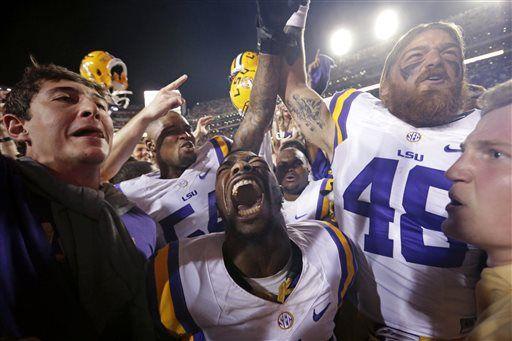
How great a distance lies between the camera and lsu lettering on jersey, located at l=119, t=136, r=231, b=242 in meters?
1.37

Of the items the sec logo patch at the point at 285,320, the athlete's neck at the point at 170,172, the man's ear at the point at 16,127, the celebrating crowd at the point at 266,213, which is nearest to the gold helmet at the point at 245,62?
the celebrating crowd at the point at 266,213

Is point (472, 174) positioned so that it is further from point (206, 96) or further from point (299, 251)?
point (206, 96)

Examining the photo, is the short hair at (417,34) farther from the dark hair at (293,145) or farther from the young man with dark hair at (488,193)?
the dark hair at (293,145)

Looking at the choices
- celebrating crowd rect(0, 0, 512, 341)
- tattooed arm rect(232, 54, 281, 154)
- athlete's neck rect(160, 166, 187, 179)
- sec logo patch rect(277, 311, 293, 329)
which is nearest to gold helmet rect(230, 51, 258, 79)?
celebrating crowd rect(0, 0, 512, 341)

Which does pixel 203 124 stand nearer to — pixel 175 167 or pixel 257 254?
pixel 175 167

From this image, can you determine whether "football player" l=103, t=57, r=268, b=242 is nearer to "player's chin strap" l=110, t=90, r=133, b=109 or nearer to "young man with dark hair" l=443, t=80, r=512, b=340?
"player's chin strap" l=110, t=90, r=133, b=109

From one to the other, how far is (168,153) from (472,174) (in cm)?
121

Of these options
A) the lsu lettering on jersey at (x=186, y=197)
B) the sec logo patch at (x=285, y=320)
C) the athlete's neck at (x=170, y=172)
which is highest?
the athlete's neck at (x=170, y=172)

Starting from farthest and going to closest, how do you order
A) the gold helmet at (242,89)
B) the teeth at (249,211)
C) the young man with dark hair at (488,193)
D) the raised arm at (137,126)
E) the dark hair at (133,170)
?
the dark hair at (133,170)
the gold helmet at (242,89)
the raised arm at (137,126)
the teeth at (249,211)
the young man with dark hair at (488,193)

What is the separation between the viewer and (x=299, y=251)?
1.25 m

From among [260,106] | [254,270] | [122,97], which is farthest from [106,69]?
[254,270]

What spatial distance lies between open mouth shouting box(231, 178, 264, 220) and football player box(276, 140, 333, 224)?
1.34 ft

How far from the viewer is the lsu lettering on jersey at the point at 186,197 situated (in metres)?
1.37

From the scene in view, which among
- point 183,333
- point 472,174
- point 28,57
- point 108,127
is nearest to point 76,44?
point 28,57
